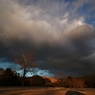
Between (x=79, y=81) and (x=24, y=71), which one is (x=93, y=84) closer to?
(x=79, y=81)

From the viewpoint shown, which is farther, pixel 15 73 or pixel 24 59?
pixel 15 73

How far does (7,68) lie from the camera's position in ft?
237

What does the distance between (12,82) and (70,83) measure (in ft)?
81.1

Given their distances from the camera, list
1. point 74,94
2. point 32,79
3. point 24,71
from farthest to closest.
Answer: point 32,79
point 24,71
point 74,94

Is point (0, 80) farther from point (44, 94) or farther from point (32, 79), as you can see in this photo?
point (44, 94)

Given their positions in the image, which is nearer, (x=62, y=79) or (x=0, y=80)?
(x=0, y=80)

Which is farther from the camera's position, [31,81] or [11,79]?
[31,81]

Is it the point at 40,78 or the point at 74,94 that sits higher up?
the point at 40,78

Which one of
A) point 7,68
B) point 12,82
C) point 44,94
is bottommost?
point 44,94

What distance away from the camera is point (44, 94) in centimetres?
2622

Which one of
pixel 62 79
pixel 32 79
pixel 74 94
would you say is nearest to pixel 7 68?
pixel 32 79

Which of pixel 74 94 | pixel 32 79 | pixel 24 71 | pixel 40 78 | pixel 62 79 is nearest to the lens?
pixel 74 94

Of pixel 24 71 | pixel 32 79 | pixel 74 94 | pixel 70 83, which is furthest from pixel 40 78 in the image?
pixel 74 94

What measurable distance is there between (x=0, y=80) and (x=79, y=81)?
3255 centimetres
